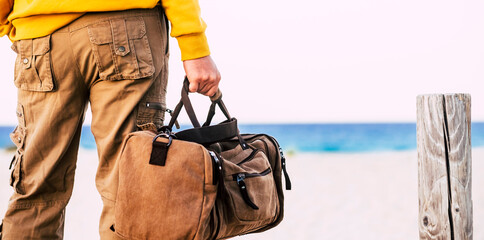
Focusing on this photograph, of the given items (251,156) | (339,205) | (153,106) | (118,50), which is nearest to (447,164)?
(251,156)

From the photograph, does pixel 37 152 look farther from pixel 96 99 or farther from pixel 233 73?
pixel 233 73

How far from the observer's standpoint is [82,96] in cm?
153

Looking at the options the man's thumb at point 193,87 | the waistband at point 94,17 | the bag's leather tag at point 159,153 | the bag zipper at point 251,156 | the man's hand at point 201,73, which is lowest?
the bag zipper at point 251,156

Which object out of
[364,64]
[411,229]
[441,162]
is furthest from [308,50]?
[441,162]

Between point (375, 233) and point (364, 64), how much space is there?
1278 inches

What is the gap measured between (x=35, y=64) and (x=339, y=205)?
16.9ft

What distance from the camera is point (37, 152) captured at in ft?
5.11

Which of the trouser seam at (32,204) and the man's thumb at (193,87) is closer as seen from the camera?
the man's thumb at (193,87)

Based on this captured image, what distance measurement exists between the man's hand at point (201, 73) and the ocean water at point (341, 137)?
70.3 feet

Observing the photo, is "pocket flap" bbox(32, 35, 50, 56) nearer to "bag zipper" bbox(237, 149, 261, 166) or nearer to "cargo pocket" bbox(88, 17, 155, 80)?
"cargo pocket" bbox(88, 17, 155, 80)

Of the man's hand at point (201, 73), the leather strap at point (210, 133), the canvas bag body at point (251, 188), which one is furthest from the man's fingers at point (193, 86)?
the canvas bag body at point (251, 188)

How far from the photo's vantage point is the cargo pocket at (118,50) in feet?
4.61

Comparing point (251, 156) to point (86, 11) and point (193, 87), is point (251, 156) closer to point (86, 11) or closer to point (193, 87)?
point (193, 87)

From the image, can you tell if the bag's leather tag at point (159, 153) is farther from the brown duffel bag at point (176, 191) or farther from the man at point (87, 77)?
the man at point (87, 77)
